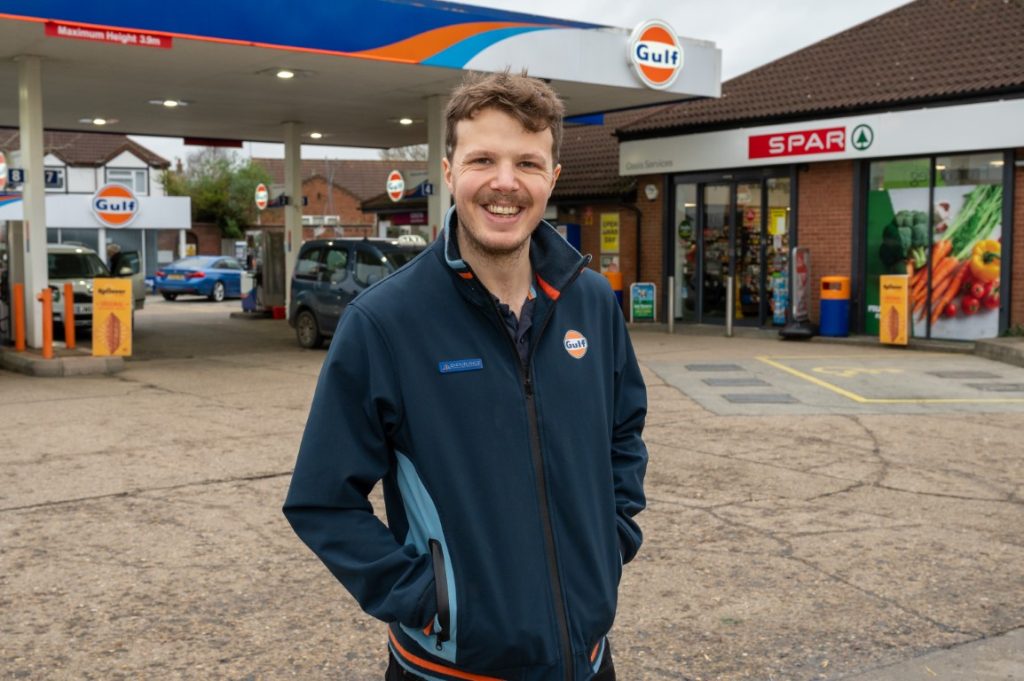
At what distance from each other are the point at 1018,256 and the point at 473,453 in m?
16.8

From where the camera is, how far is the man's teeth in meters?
2.30

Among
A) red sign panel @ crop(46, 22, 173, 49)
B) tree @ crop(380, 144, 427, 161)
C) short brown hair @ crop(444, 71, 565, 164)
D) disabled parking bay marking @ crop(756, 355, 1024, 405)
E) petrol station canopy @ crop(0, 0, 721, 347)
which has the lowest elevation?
disabled parking bay marking @ crop(756, 355, 1024, 405)

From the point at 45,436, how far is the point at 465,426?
8.31 m

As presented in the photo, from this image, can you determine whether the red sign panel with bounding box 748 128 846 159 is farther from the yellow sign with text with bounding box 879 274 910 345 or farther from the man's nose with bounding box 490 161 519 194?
the man's nose with bounding box 490 161 519 194

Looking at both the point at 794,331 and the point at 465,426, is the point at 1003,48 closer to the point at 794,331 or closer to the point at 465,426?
Result: the point at 794,331

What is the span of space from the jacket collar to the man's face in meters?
0.06

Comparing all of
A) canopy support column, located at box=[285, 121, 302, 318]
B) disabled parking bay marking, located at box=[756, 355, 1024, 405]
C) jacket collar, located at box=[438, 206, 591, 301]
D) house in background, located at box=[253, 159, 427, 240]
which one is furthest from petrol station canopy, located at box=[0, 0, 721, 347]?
house in background, located at box=[253, 159, 427, 240]

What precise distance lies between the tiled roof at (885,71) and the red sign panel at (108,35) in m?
10.7

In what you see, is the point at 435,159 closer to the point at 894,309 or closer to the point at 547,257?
the point at 894,309

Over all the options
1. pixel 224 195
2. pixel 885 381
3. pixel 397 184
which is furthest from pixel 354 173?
pixel 885 381

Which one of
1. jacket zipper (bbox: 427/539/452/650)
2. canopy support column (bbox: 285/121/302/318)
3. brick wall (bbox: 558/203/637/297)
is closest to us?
jacket zipper (bbox: 427/539/452/650)

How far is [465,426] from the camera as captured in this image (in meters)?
2.18

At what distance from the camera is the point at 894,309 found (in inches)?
685

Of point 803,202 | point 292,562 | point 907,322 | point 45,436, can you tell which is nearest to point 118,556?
point 292,562
